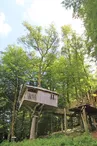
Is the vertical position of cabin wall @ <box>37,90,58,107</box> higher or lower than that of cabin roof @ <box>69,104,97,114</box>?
higher

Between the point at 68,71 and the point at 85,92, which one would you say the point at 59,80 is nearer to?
the point at 68,71

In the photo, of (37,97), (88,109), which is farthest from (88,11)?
(88,109)

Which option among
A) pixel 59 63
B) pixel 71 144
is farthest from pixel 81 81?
pixel 71 144

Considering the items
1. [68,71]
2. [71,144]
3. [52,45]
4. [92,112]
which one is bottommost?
[71,144]

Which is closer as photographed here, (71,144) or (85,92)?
(71,144)

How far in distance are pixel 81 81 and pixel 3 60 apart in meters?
9.27

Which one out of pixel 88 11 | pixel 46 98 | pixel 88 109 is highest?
pixel 88 11

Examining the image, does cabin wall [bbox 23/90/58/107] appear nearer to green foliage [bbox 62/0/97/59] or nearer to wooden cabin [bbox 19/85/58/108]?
wooden cabin [bbox 19/85/58/108]

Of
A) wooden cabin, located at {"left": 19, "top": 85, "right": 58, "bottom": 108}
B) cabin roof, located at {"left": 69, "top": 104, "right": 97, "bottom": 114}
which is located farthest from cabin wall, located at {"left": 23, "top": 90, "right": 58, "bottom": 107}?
cabin roof, located at {"left": 69, "top": 104, "right": 97, "bottom": 114}

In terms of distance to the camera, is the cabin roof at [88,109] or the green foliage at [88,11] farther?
the cabin roof at [88,109]

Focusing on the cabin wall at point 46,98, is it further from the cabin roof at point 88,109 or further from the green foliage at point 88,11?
the green foliage at point 88,11

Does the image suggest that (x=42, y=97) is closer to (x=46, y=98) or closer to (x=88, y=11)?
(x=46, y=98)

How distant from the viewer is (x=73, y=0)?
7.57 m

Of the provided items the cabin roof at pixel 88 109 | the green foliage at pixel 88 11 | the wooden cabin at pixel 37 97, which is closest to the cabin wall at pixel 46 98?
the wooden cabin at pixel 37 97
